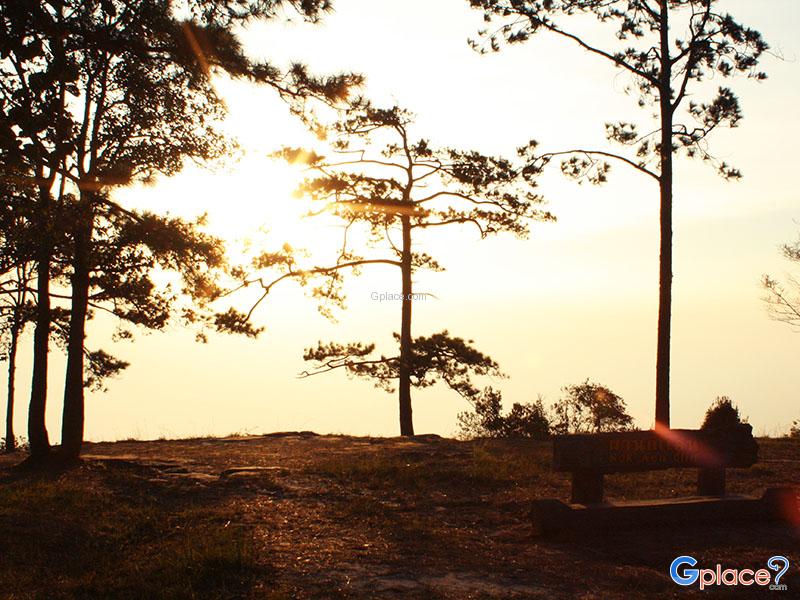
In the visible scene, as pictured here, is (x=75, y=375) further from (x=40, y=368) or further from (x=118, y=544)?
(x=118, y=544)

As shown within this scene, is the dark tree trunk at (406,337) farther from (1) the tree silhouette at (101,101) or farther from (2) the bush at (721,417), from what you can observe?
(2) the bush at (721,417)

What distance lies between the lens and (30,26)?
692 cm

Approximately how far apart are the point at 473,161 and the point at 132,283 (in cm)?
1060

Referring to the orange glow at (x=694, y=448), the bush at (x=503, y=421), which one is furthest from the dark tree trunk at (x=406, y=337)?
the orange glow at (x=694, y=448)

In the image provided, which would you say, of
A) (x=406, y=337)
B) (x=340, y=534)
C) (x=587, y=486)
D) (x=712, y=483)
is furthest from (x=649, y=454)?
(x=406, y=337)

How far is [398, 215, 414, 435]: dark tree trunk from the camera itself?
2280 centimetres

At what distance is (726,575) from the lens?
7.49 meters

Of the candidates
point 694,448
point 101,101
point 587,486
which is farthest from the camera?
point 101,101

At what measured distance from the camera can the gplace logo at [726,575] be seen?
23.8ft

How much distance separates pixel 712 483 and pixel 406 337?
13.2 meters

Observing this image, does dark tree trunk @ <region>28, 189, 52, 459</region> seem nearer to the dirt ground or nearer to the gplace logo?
the dirt ground

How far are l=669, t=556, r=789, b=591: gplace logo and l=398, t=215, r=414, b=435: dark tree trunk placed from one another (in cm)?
1523

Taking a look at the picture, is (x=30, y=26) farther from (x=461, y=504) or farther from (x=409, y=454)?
(x=409, y=454)

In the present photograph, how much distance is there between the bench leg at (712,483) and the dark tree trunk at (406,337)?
1290 cm
